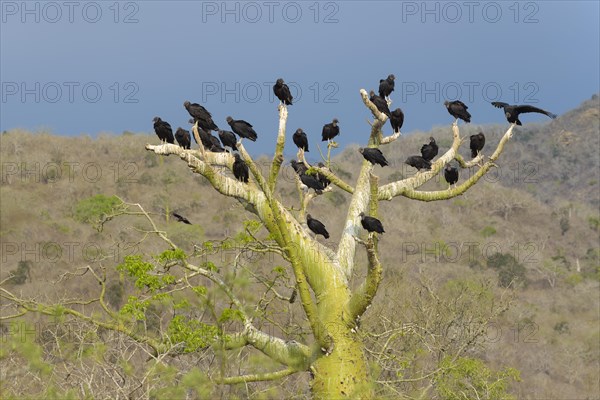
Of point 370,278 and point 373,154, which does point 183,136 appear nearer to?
point 373,154

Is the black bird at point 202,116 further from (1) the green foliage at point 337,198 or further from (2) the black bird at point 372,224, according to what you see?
(1) the green foliage at point 337,198

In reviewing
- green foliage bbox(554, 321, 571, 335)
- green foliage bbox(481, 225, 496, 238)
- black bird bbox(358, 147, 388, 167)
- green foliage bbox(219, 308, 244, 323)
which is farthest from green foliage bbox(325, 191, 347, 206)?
green foliage bbox(219, 308, 244, 323)

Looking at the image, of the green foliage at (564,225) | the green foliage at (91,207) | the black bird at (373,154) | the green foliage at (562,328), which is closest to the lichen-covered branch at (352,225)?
the black bird at (373,154)

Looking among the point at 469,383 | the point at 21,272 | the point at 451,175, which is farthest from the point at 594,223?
the point at 451,175

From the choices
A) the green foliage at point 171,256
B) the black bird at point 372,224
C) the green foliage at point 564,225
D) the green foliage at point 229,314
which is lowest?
the green foliage at point 564,225

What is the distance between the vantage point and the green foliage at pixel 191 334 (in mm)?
8602

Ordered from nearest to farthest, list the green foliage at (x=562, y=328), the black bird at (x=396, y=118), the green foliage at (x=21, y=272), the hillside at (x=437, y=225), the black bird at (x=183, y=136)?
the black bird at (x=183, y=136), the black bird at (x=396, y=118), the green foliage at (x=21, y=272), the hillside at (x=437, y=225), the green foliage at (x=562, y=328)

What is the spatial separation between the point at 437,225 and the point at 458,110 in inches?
1813

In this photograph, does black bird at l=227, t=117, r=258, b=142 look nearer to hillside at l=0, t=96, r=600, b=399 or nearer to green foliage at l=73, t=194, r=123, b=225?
hillside at l=0, t=96, r=600, b=399

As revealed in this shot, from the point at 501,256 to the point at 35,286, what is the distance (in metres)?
27.8

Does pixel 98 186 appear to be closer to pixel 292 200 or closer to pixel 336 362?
pixel 292 200

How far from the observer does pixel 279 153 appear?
8.63m

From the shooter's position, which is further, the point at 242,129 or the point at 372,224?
the point at 242,129

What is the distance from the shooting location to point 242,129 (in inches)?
427
